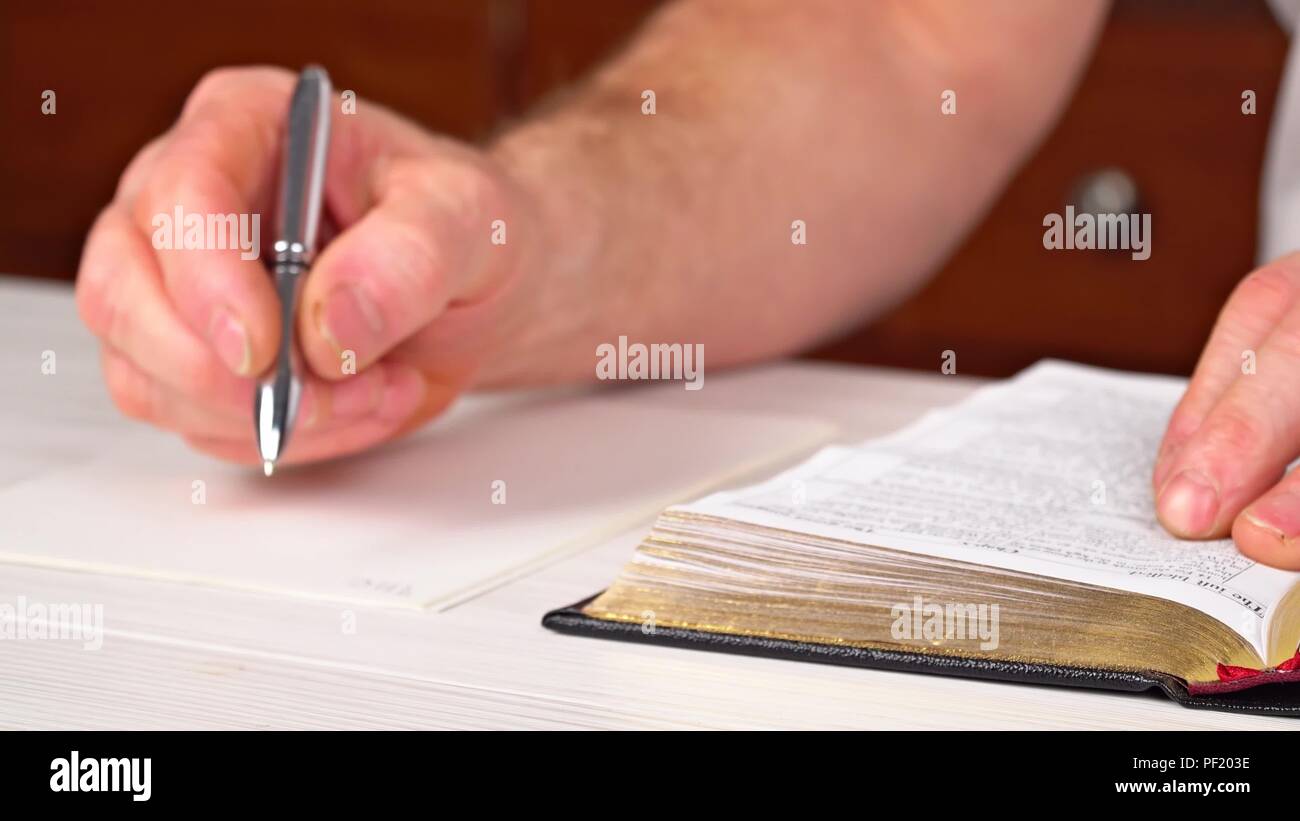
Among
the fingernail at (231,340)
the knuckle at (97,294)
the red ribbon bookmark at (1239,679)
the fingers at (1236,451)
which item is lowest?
the red ribbon bookmark at (1239,679)

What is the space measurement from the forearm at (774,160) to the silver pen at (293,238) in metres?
0.14

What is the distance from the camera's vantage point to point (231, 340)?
22.3 inches

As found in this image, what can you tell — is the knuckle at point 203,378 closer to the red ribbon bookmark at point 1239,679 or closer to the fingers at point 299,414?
the fingers at point 299,414

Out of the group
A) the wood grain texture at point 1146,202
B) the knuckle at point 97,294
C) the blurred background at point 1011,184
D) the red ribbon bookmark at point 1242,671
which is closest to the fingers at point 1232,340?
the red ribbon bookmark at point 1242,671

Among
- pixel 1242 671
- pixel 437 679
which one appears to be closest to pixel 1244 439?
pixel 1242 671

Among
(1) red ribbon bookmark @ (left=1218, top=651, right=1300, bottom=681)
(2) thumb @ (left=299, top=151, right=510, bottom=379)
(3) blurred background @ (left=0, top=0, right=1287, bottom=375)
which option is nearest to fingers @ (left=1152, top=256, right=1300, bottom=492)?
(1) red ribbon bookmark @ (left=1218, top=651, right=1300, bottom=681)

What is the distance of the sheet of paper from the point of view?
0.53 m

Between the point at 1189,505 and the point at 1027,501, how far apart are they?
51mm

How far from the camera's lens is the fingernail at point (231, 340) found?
0.57 m

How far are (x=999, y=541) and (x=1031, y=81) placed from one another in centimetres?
62

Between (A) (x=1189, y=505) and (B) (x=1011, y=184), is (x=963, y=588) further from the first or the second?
(B) (x=1011, y=184)

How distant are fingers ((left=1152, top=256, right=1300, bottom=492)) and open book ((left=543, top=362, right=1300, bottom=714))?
0.03m

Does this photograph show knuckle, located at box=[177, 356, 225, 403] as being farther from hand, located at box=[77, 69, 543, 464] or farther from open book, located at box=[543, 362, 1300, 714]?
open book, located at box=[543, 362, 1300, 714]
